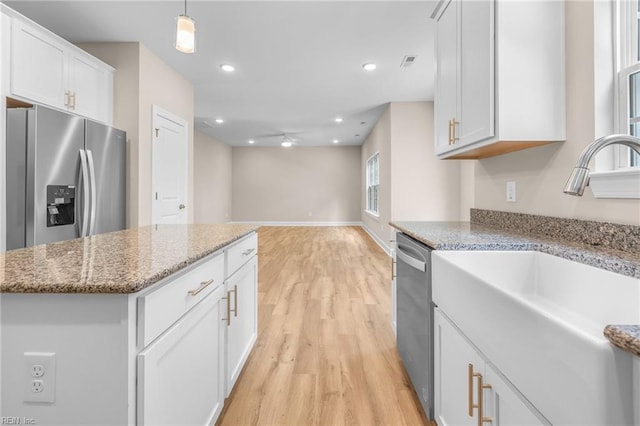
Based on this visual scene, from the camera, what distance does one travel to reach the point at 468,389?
1052 mm

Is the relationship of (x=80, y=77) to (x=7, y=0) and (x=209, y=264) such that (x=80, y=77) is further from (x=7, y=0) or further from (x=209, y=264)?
(x=209, y=264)

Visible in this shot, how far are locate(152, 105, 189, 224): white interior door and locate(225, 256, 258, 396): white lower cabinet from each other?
225cm

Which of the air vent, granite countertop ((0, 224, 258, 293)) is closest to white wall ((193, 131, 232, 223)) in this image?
the air vent

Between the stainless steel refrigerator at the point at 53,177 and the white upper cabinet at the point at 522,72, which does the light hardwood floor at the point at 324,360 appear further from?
the stainless steel refrigerator at the point at 53,177

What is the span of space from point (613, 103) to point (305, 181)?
953 centimetres

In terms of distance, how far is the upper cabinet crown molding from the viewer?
7.92 ft

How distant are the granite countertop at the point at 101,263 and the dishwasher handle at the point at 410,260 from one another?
906 mm

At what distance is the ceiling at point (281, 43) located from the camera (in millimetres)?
2783

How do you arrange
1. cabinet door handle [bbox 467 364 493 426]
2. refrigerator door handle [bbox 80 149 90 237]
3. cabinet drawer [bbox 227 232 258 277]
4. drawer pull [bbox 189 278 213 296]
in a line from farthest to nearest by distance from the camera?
1. refrigerator door handle [bbox 80 149 90 237]
2. cabinet drawer [bbox 227 232 258 277]
3. drawer pull [bbox 189 278 213 296]
4. cabinet door handle [bbox 467 364 493 426]

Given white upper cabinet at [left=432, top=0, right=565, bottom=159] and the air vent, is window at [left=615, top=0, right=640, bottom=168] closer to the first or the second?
white upper cabinet at [left=432, top=0, right=565, bottom=159]

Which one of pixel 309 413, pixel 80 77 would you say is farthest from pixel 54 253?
pixel 80 77

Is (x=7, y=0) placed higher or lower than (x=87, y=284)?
higher

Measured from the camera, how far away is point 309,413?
161 centimetres

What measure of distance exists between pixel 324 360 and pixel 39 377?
1.60 m
